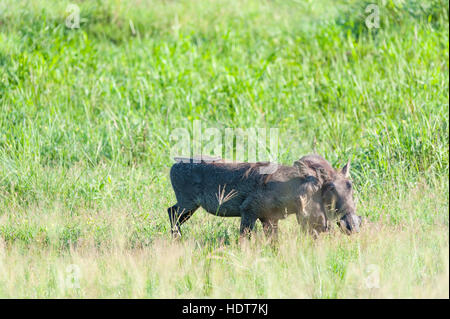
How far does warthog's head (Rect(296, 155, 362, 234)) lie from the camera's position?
4.98m

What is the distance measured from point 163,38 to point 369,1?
13.1 ft

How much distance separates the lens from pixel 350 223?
495 centimetres

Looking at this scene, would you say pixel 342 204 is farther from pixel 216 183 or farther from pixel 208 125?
pixel 208 125

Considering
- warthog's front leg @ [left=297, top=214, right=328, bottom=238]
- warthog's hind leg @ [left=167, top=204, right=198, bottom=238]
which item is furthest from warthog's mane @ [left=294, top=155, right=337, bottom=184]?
warthog's hind leg @ [left=167, top=204, right=198, bottom=238]

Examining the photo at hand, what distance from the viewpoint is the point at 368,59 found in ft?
34.2

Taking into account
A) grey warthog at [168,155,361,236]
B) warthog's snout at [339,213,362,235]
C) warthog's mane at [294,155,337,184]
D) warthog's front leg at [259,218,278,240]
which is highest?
warthog's mane at [294,155,337,184]

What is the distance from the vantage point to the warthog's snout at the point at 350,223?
4.95 metres

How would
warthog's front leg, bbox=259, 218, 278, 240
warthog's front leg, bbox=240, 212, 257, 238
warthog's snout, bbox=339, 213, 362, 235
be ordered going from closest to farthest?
warthog's snout, bbox=339, 213, 362, 235 → warthog's front leg, bbox=240, 212, 257, 238 → warthog's front leg, bbox=259, 218, 278, 240

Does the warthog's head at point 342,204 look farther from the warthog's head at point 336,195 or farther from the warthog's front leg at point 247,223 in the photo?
the warthog's front leg at point 247,223

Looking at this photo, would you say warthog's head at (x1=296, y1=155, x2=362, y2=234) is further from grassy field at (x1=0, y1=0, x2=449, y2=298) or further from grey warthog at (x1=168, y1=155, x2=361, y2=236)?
grassy field at (x1=0, y1=0, x2=449, y2=298)

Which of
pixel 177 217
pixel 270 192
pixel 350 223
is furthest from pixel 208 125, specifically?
pixel 350 223

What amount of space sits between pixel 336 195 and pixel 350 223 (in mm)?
249

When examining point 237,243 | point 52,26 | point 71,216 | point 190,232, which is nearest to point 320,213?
point 237,243

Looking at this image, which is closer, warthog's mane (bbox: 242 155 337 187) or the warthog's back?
warthog's mane (bbox: 242 155 337 187)
